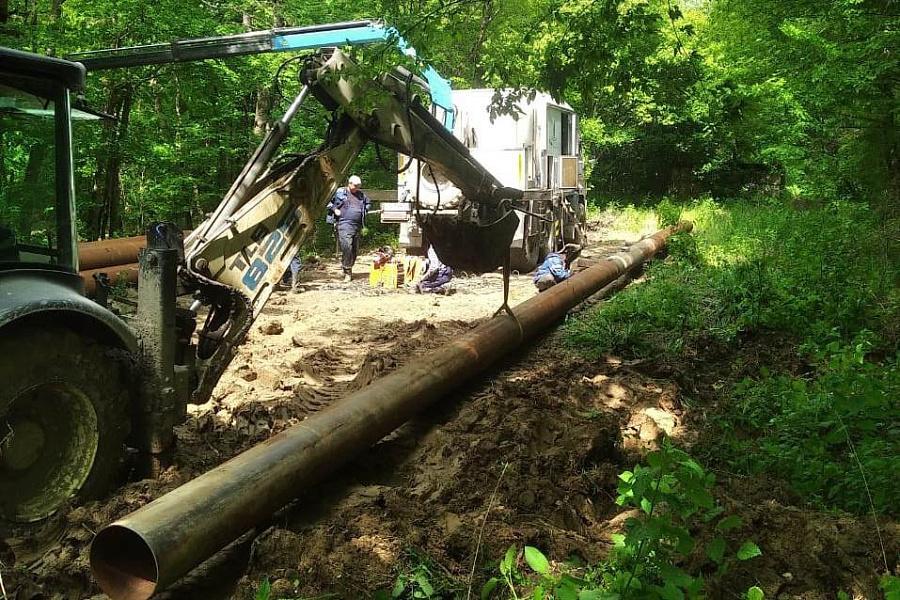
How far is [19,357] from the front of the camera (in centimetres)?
302

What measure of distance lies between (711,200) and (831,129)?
464 inches

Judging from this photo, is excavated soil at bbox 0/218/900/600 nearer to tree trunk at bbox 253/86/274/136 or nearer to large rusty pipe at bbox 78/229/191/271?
large rusty pipe at bbox 78/229/191/271

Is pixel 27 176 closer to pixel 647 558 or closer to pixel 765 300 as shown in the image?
pixel 647 558

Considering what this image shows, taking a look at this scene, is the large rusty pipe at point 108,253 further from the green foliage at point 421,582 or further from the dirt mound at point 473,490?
the green foliage at point 421,582

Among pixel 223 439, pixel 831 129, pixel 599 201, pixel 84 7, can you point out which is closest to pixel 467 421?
pixel 223 439

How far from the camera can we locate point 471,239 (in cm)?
667

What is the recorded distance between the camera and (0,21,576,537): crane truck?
10.2ft

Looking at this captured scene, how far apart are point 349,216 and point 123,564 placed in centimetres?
1047

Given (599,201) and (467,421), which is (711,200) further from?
(467,421)

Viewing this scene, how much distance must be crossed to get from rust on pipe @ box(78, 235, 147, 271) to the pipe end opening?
24.0 feet

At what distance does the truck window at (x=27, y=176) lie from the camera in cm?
339

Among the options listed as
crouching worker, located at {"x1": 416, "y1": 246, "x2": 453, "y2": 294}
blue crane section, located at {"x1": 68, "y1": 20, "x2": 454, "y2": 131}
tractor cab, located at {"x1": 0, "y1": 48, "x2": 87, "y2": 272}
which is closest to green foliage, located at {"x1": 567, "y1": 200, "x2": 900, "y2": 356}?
blue crane section, located at {"x1": 68, "y1": 20, "x2": 454, "y2": 131}

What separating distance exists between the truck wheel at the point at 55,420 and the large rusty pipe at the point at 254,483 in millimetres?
685

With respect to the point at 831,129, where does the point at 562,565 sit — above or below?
below
